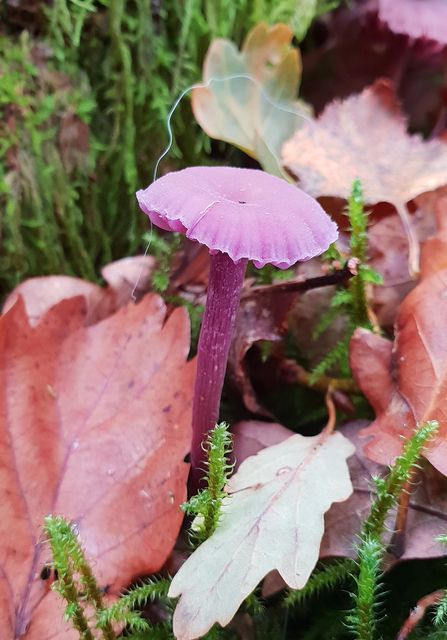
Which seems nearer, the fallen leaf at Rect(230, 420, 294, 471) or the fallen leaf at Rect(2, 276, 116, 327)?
the fallen leaf at Rect(230, 420, 294, 471)

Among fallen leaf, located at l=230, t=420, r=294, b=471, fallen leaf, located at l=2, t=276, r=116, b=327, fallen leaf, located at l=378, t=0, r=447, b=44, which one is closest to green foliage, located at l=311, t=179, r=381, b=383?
fallen leaf, located at l=230, t=420, r=294, b=471

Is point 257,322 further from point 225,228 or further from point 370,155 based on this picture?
point 370,155

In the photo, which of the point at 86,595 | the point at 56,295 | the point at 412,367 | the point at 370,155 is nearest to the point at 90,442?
the point at 86,595

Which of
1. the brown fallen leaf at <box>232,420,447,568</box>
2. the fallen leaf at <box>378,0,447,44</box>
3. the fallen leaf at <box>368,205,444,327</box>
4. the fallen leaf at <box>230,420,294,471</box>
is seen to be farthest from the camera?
the fallen leaf at <box>378,0,447,44</box>

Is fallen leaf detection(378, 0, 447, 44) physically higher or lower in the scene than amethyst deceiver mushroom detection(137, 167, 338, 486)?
higher

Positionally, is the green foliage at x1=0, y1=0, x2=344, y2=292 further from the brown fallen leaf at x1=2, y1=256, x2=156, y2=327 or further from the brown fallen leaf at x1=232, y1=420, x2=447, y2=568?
the brown fallen leaf at x1=232, y1=420, x2=447, y2=568

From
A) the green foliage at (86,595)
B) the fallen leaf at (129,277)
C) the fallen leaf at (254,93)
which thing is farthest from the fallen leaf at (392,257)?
the green foliage at (86,595)

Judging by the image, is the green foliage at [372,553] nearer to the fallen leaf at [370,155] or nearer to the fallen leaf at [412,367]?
the fallen leaf at [412,367]
